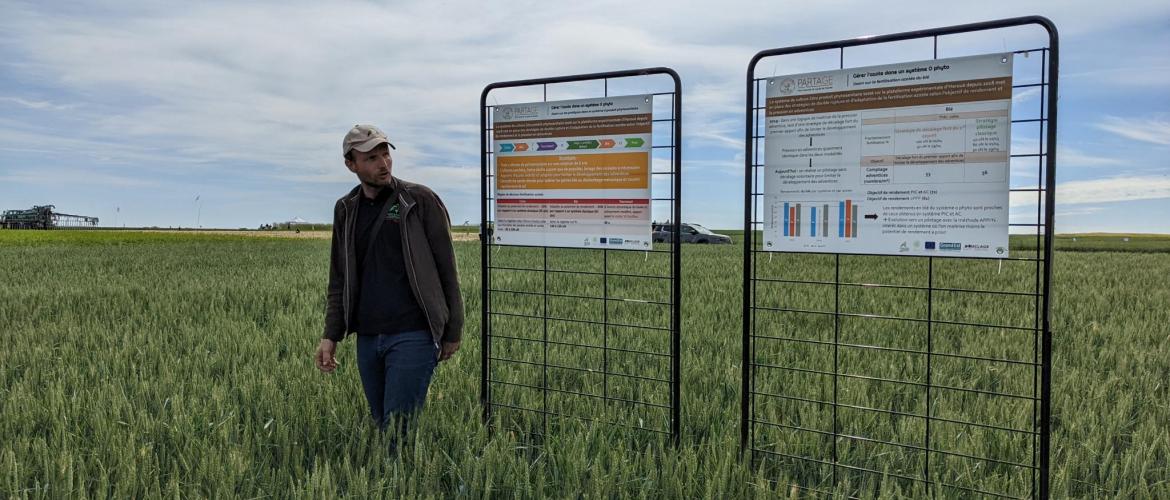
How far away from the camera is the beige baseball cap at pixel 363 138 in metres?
3.41

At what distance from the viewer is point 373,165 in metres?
3.51

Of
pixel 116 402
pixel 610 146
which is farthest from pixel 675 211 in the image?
pixel 116 402

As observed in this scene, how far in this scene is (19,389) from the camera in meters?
4.98

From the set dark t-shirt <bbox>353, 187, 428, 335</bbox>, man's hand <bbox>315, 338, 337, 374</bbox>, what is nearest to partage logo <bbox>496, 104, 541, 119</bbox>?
dark t-shirt <bbox>353, 187, 428, 335</bbox>

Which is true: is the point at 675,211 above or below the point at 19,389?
above

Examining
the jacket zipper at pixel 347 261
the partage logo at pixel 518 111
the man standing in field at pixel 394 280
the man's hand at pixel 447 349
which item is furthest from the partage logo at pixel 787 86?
the jacket zipper at pixel 347 261

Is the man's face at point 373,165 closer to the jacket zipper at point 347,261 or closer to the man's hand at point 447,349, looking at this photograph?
the jacket zipper at point 347,261

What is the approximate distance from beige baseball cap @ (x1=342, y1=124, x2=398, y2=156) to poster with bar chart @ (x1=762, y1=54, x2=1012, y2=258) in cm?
193

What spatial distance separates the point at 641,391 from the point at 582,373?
0.92 metres

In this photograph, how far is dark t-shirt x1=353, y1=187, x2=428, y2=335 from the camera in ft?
11.7

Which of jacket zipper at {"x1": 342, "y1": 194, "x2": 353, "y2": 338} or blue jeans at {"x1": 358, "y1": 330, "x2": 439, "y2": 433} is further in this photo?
jacket zipper at {"x1": 342, "y1": 194, "x2": 353, "y2": 338}

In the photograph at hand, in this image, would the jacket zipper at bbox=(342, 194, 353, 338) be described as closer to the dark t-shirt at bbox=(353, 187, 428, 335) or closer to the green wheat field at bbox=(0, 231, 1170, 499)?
the dark t-shirt at bbox=(353, 187, 428, 335)

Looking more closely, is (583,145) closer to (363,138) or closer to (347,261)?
(363,138)

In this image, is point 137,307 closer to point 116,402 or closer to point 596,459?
point 116,402
